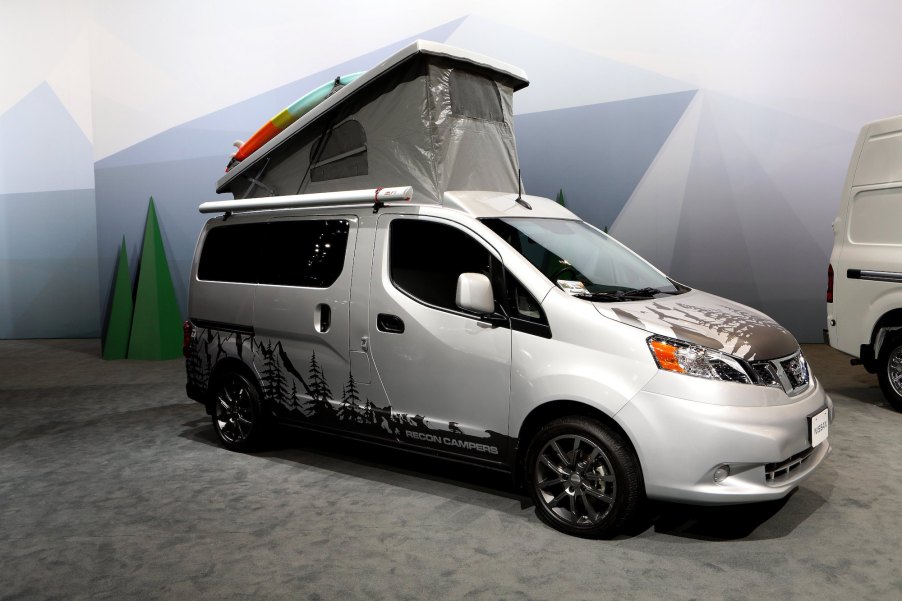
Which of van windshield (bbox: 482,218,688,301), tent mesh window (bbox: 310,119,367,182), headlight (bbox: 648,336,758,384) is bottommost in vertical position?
headlight (bbox: 648,336,758,384)

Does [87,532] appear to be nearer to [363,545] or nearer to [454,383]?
[363,545]

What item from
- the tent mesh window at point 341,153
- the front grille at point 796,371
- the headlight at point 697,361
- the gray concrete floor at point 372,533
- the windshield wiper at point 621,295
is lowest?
the gray concrete floor at point 372,533

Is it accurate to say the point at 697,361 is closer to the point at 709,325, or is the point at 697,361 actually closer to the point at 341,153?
the point at 709,325

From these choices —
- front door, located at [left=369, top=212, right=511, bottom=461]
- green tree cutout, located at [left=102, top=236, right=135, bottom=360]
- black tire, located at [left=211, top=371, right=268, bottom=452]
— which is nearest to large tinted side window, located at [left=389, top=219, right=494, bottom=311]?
front door, located at [left=369, top=212, right=511, bottom=461]

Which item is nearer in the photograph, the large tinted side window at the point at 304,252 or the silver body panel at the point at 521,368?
the silver body panel at the point at 521,368

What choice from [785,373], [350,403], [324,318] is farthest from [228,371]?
[785,373]

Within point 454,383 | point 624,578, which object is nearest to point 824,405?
point 624,578

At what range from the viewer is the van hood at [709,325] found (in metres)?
3.40

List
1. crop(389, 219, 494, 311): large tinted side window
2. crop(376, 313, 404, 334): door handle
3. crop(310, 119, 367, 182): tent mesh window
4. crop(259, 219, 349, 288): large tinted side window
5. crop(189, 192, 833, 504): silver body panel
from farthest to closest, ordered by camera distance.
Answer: crop(310, 119, 367, 182): tent mesh window
crop(259, 219, 349, 288): large tinted side window
crop(376, 313, 404, 334): door handle
crop(389, 219, 494, 311): large tinted side window
crop(189, 192, 833, 504): silver body panel

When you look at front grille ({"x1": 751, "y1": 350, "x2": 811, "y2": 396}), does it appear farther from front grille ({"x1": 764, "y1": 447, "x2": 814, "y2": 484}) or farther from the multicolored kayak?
the multicolored kayak

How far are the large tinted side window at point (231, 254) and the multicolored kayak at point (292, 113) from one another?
599 mm

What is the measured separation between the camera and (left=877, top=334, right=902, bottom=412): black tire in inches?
236

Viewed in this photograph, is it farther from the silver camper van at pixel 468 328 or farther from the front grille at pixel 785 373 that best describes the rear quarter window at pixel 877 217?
the front grille at pixel 785 373

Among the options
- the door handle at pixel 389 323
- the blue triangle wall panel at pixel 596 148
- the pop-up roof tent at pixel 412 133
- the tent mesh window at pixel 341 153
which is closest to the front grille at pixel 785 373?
the door handle at pixel 389 323
